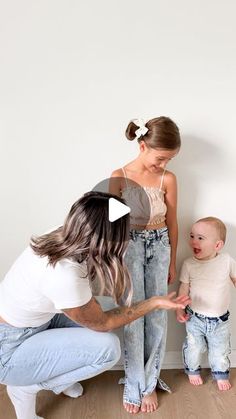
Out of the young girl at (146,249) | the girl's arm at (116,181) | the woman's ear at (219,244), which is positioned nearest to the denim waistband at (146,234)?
the young girl at (146,249)

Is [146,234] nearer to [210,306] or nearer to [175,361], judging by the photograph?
[210,306]

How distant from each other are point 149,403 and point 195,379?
0.27 meters

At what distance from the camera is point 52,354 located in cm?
157

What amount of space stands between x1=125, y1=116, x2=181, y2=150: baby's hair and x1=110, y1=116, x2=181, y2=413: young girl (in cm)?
1

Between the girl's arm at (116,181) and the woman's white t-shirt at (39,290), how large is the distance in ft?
1.37

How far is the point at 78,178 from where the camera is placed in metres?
1.87

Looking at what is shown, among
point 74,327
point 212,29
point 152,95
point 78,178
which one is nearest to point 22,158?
point 78,178

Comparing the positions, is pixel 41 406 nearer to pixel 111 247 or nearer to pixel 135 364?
pixel 135 364

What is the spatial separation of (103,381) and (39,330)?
522 millimetres

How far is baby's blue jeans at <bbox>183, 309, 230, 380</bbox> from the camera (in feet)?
6.33

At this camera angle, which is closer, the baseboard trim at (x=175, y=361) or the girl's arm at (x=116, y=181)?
the girl's arm at (x=116, y=181)

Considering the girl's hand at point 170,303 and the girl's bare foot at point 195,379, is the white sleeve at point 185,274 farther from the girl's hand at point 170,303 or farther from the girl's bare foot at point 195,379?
the girl's bare foot at point 195,379

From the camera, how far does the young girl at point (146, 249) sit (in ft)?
5.73
